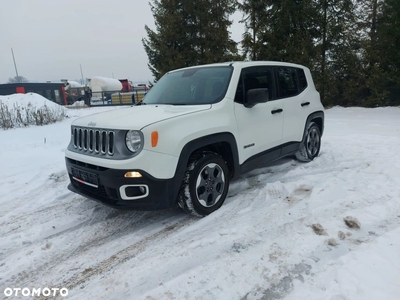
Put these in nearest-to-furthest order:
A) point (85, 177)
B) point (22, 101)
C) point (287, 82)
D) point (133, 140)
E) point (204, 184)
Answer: point (133, 140)
point (85, 177)
point (204, 184)
point (287, 82)
point (22, 101)

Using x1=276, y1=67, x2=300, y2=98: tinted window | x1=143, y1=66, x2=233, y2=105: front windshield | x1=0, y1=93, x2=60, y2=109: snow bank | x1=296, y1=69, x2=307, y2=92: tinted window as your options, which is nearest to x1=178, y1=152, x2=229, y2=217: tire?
x1=143, y1=66, x2=233, y2=105: front windshield

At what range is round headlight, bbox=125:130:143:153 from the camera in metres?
2.84

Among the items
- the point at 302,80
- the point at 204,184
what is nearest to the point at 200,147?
the point at 204,184

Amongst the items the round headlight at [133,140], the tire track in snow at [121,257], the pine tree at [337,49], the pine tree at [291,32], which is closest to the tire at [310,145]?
the tire track in snow at [121,257]

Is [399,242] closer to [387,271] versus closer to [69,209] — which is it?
[387,271]

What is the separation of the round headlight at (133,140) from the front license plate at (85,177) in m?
0.53

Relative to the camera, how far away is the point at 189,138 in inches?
121

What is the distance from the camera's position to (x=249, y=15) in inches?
595

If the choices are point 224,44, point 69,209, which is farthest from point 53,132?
point 224,44

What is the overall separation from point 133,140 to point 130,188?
50 centimetres

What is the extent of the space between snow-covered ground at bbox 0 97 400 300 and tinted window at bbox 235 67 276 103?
136 centimetres

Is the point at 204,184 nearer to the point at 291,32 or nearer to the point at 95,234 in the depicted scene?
the point at 95,234

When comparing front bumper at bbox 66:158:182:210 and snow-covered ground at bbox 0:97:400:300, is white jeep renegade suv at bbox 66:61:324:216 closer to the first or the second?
front bumper at bbox 66:158:182:210

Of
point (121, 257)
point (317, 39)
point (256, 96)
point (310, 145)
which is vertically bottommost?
point (121, 257)
